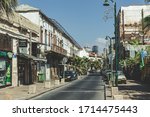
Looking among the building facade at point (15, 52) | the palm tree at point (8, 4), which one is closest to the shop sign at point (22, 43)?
the building facade at point (15, 52)

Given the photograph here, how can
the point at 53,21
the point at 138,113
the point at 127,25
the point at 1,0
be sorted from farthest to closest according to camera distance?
the point at 127,25 → the point at 53,21 → the point at 1,0 → the point at 138,113

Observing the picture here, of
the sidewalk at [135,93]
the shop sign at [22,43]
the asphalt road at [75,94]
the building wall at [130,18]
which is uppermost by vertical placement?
the building wall at [130,18]

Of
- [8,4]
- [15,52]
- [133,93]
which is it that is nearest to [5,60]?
[15,52]

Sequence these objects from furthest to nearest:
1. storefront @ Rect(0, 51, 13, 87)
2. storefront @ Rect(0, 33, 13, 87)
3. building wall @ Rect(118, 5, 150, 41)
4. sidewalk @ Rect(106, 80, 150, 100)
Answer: building wall @ Rect(118, 5, 150, 41), storefront @ Rect(0, 51, 13, 87), storefront @ Rect(0, 33, 13, 87), sidewalk @ Rect(106, 80, 150, 100)

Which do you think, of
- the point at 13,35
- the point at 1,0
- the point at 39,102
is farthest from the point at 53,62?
the point at 39,102

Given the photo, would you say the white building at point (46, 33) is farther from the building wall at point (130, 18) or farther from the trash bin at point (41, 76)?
the building wall at point (130, 18)

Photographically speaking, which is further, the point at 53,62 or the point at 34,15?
the point at 53,62

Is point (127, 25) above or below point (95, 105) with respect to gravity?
above

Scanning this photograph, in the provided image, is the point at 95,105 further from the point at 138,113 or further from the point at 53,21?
the point at 53,21

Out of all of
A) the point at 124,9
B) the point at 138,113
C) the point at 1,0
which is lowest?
the point at 138,113

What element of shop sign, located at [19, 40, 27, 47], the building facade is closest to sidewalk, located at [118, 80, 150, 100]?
the building facade

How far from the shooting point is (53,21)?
60.8 metres

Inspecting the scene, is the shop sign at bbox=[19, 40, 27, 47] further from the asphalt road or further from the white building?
the white building

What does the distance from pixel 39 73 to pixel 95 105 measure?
141 feet
